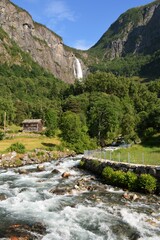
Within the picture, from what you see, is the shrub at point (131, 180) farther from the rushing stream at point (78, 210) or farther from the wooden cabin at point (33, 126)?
the wooden cabin at point (33, 126)

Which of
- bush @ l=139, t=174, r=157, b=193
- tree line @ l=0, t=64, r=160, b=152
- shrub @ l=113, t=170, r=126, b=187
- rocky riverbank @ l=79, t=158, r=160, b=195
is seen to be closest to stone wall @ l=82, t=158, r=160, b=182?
rocky riverbank @ l=79, t=158, r=160, b=195

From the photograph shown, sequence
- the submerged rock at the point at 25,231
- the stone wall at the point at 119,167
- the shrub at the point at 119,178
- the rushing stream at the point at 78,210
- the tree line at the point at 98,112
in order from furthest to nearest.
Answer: the tree line at the point at 98,112 → the shrub at the point at 119,178 → the stone wall at the point at 119,167 → the rushing stream at the point at 78,210 → the submerged rock at the point at 25,231

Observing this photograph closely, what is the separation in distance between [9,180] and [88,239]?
2171cm

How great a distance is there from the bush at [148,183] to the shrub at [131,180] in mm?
1016

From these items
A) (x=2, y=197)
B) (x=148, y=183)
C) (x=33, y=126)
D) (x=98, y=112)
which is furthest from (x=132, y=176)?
(x=33, y=126)

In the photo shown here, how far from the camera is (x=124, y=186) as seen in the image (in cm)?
3219

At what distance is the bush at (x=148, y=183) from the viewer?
29594 millimetres

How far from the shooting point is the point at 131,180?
1237 inches

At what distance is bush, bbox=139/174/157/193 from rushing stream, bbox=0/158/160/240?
57.7 inches

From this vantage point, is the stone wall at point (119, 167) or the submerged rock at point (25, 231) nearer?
the submerged rock at point (25, 231)

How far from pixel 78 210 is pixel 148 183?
8.71 m

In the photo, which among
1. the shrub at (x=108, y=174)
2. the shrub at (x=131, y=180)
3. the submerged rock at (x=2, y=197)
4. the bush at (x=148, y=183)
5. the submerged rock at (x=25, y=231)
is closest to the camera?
the submerged rock at (x=25, y=231)

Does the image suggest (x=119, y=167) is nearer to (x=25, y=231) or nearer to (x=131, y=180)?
(x=131, y=180)

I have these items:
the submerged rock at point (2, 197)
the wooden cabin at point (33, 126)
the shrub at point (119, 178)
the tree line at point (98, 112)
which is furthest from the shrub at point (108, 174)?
the wooden cabin at point (33, 126)
